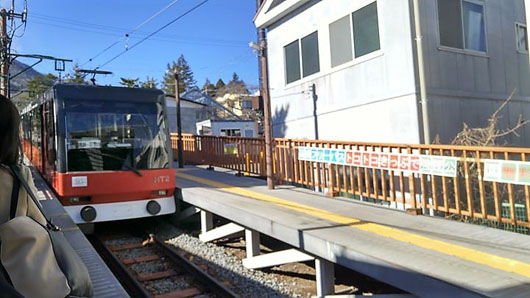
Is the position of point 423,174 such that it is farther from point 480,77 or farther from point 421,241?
point 480,77

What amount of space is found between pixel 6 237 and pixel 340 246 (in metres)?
3.36

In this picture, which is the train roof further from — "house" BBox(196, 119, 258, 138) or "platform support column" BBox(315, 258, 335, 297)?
"house" BBox(196, 119, 258, 138)

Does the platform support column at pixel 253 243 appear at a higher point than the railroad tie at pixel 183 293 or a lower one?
higher

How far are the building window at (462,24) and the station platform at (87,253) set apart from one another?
8083 millimetres

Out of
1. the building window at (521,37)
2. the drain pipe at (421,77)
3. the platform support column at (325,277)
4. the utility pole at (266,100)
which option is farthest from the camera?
the building window at (521,37)

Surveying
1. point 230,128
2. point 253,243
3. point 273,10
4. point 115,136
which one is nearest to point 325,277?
point 253,243

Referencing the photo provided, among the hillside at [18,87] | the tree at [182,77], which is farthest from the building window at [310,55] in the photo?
the tree at [182,77]

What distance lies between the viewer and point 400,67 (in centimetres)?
842

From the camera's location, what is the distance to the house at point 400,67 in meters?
8.33

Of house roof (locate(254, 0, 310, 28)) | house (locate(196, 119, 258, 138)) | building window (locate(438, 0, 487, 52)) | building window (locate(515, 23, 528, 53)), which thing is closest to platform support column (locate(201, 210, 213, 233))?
building window (locate(438, 0, 487, 52))

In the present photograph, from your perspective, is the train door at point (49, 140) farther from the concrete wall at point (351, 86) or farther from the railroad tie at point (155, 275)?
the concrete wall at point (351, 86)

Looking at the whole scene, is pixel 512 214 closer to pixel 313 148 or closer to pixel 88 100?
pixel 313 148

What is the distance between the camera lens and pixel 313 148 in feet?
25.9

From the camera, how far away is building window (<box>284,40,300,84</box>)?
463 inches
